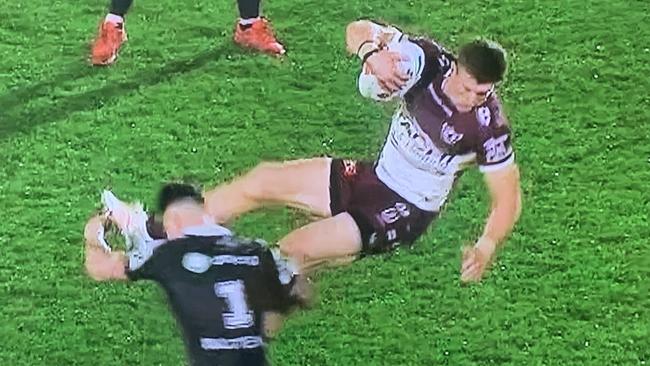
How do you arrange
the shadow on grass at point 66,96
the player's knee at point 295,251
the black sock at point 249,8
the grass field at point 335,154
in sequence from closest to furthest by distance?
1. the player's knee at point 295,251
2. the black sock at point 249,8
3. the grass field at point 335,154
4. the shadow on grass at point 66,96

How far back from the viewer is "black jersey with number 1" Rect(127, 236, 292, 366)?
1.66 m

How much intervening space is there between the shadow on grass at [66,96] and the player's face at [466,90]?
1.52m

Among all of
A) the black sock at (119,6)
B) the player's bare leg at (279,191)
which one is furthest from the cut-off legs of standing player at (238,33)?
the player's bare leg at (279,191)

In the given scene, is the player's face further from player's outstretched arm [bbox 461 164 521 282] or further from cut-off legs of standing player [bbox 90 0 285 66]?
cut-off legs of standing player [bbox 90 0 285 66]

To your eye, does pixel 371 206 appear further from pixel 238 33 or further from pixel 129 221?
pixel 238 33

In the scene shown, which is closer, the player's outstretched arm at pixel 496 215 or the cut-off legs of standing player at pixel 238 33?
the player's outstretched arm at pixel 496 215

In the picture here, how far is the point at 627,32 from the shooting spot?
3336 millimetres

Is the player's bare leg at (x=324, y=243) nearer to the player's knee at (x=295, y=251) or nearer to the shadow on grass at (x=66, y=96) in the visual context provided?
the player's knee at (x=295, y=251)

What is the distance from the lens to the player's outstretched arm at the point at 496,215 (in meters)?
1.66

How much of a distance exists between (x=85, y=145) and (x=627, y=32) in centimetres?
119

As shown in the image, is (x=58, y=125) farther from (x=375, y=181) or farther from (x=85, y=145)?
(x=375, y=181)

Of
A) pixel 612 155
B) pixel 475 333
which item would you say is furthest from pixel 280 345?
pixel 612 155

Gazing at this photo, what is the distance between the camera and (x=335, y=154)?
267 cm

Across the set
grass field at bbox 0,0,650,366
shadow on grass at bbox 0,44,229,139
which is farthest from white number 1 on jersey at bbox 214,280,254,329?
shadow on grass at bbox 0,44,229,139
